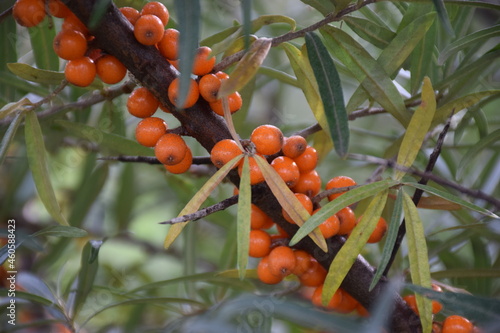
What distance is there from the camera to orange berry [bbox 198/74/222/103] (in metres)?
0.59

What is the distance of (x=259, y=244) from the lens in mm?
683

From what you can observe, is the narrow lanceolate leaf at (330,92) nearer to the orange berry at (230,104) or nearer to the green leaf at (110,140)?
the orange berry at (230,104)

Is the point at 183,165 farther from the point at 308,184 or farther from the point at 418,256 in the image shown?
the point at 418,256

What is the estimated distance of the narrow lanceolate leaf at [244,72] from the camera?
0.52 metres

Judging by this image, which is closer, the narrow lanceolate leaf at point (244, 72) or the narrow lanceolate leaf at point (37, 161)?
the narrow lanceolate leaf at point (244, 72)

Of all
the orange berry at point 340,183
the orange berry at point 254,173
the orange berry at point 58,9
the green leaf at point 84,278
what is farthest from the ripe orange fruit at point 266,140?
the green leaf at point 84,278

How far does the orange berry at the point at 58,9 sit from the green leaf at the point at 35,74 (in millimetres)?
105

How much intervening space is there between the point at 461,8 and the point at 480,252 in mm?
413

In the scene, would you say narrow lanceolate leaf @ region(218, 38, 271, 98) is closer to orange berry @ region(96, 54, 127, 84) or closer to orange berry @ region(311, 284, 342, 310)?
orange berry @ region(96, 54, 127, 84)

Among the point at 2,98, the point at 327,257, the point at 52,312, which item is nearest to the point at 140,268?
the point at 52,312

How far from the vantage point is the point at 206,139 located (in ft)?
2.06

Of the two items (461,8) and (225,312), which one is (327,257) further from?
(461,8)

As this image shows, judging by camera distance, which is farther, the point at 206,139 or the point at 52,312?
the point at 52,312

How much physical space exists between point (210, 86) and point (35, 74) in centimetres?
→ 26
